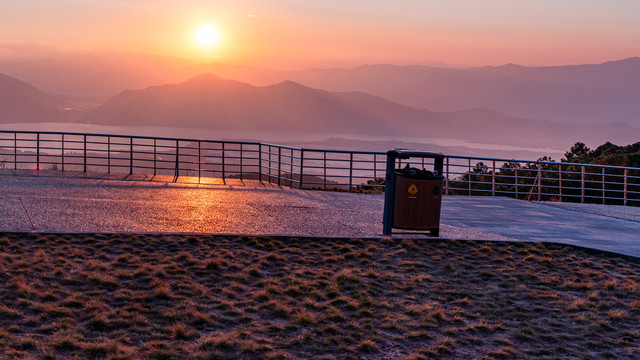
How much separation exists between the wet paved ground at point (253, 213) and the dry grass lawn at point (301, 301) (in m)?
1.27

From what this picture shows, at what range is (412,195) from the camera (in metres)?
10.5

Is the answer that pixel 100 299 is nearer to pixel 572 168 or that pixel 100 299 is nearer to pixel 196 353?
pixel 196 353

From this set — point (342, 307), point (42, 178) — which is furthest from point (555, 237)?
point (42, 178)

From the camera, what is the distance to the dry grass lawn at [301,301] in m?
5.46

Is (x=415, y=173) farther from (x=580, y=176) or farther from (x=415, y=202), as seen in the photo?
(x=580, y=176)

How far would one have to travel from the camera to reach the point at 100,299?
646 centimetres

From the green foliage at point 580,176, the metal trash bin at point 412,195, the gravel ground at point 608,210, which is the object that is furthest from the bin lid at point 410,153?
the green foliage at point 580,176

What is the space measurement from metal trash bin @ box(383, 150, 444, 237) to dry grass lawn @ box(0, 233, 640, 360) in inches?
33.2

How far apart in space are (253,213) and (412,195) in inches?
151

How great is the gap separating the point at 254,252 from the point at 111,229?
2.80 metres

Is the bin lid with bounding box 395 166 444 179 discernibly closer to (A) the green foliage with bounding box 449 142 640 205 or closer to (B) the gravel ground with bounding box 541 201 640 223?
(B) the gravel ground with bounding box 541 201 640 223

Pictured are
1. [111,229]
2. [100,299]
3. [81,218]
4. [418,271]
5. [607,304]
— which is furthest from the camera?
[81,218]

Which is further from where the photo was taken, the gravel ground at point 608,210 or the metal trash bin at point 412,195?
the gravel ground at point 608,210

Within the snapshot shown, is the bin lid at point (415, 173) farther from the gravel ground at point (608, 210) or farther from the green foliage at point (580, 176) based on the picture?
the green foliage at point (580, 176)
